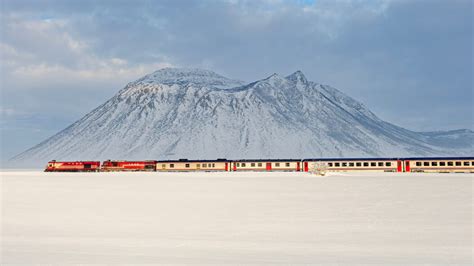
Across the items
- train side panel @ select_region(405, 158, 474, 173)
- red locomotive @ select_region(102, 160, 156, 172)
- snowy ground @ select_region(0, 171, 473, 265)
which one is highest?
red locomotive @ select_region(102, 160, 156, 172)

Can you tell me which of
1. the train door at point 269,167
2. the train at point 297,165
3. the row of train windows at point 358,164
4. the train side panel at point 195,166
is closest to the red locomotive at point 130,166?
the train at point 297,165

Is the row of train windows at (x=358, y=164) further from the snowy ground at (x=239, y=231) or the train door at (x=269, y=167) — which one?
the snowy ground at (x=239, y=231)

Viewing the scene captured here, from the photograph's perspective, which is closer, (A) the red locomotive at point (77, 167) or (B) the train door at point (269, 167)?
(B) the train door at point (269, 167)

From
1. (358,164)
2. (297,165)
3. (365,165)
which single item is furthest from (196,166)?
(365,165)

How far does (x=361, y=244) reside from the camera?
633 inches

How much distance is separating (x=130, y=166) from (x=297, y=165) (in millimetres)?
36694

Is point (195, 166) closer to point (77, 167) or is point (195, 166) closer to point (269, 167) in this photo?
point (269, 167)

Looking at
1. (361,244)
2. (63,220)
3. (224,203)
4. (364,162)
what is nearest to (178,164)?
(364,162)

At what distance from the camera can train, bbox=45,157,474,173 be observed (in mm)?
84438

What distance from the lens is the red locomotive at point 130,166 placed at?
336 ft

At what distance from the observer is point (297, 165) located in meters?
95.9

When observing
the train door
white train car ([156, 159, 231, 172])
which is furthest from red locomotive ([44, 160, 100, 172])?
the train door

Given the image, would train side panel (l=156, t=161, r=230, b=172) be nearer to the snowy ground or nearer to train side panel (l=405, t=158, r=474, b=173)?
train side panel (l=405, t=158, r=474, b=173)

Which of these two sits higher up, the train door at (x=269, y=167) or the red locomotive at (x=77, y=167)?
the red locomotive at (x=77, y=167)
